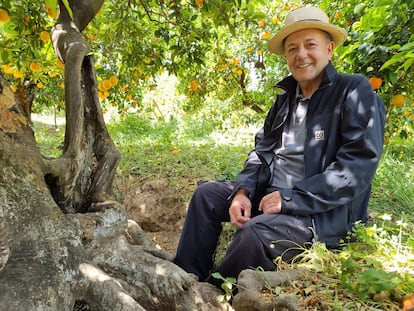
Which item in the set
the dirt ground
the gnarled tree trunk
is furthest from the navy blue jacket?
the dirt ground

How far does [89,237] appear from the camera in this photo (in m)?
2.03

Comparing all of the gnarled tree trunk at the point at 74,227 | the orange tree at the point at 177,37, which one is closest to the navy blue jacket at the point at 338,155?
the orange tree at the point at 177,37

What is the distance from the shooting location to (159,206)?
3.86 meters

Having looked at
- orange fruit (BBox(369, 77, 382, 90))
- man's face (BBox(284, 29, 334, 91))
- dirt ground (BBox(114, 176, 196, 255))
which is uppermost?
man's face (BBox(284, 29, 334, 91))

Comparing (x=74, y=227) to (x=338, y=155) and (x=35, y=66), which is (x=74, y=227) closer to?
(x=338, y=155)

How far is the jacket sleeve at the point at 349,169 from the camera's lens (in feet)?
6.39

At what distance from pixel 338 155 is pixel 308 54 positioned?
0.64 meters

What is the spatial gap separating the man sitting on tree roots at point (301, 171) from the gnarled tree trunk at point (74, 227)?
0.30 meters

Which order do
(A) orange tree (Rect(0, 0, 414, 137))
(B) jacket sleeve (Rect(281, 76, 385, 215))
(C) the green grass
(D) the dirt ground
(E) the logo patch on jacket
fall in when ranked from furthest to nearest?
1. (D) the dirt ground
2. (A) orange tree (Rect(0, 0, 414, 137))
3. (E) the logo patch on jacket
4. (B) jacket sleeve (Rect(281, 76, 385, 215))
5. (C) the green grass

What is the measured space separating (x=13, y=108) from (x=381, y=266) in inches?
80.8

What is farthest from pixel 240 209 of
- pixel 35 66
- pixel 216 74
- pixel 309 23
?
pixel 216 74

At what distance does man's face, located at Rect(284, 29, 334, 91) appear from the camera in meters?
2.21

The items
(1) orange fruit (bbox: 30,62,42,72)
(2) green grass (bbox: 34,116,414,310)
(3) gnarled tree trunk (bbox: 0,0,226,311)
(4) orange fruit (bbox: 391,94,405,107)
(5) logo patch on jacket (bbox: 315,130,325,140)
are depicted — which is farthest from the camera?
(1) orange fruit (bbox: 30,62,42,72)

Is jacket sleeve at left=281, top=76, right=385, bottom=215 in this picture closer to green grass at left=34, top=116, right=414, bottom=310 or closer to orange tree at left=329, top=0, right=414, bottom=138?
green grass at left=34, top=116, right=414, bottom=310
